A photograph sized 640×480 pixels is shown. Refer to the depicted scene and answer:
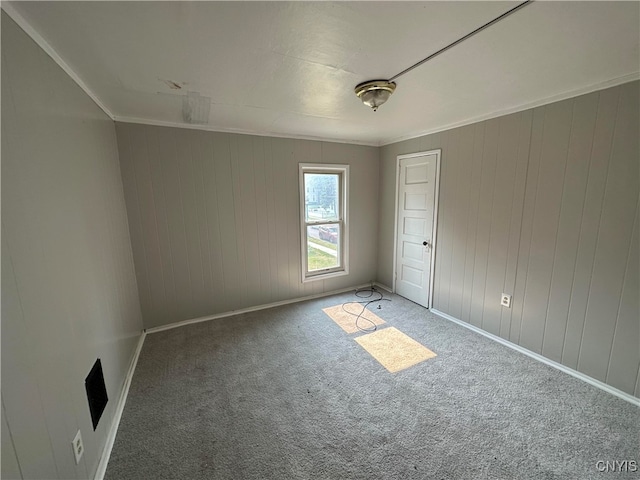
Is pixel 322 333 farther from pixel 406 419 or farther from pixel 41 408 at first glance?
pixel 41 408

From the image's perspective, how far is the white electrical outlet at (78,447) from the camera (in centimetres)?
125

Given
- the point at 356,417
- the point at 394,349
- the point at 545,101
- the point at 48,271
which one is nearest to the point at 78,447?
the point at 48,271

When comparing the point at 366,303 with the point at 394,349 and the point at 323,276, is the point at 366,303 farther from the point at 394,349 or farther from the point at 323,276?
the point at 394,349

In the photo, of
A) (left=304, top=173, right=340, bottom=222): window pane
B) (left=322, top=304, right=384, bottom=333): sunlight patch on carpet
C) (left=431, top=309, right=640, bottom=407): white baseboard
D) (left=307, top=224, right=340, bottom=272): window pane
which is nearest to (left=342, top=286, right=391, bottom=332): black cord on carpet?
(left=322, top=304, right=384, bottom=333): sunlight patch on carpet

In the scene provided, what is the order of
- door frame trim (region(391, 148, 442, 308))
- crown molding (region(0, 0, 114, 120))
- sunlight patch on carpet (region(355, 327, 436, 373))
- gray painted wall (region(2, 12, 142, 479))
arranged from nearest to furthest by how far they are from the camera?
gray painted wall (region(2, 12, 142, 479)) < crown molding (region(0, 0, 114, 120)) < sunlight patch on carpet (region(355, 327, 436, 373)) < door frame trim (region(391, 148, 442, 308))

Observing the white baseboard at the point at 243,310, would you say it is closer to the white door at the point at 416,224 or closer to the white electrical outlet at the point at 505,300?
the white door at the point at 416,224

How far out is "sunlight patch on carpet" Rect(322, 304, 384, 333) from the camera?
10.1 ft

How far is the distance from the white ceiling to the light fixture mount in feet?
0.18

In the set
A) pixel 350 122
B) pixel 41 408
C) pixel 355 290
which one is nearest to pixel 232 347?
pixel 41 408

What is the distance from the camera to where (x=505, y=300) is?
104 inches

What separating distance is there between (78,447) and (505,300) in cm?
335

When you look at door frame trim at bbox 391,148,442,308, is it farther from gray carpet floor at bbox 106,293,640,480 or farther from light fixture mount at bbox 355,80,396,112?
light fixture mount at bbox 355,80,396,112

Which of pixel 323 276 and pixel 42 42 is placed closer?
pixel 42 42

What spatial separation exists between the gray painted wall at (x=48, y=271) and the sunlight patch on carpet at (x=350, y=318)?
84.4 inches
